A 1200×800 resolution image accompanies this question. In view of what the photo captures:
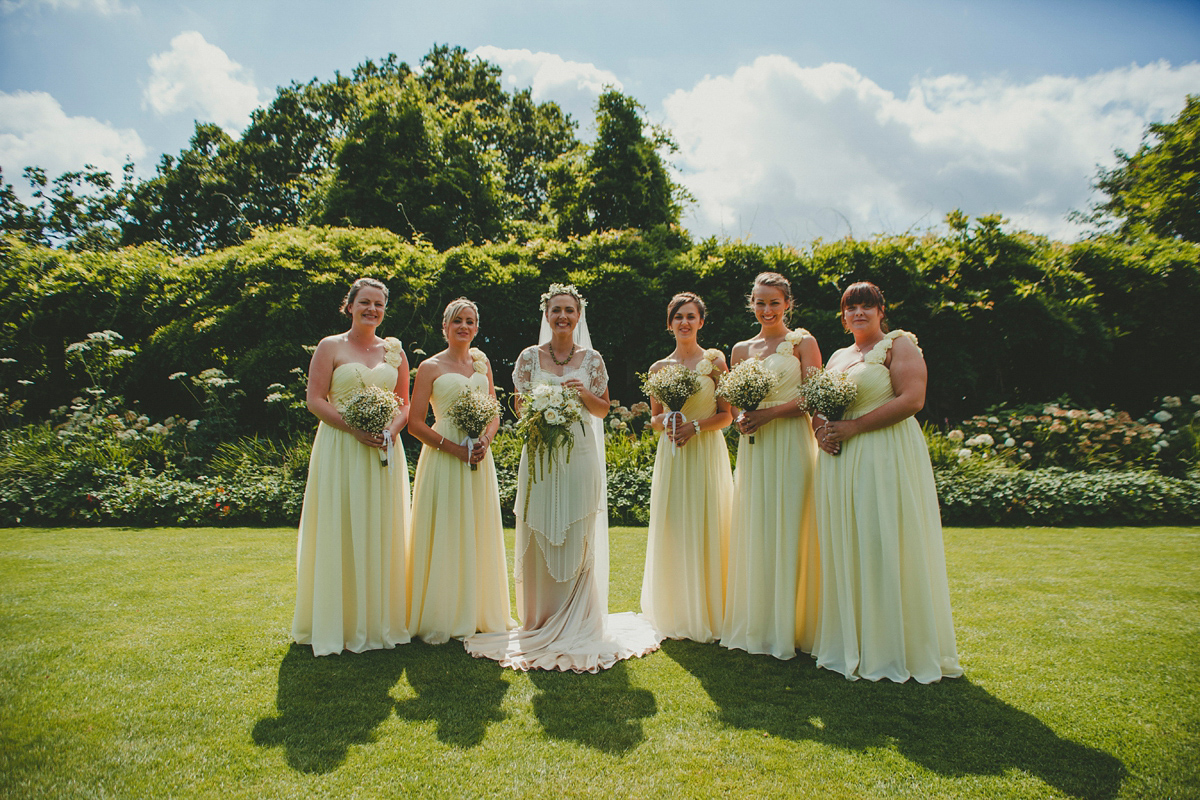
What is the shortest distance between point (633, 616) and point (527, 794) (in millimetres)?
2646

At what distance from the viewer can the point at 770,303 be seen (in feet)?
15.7

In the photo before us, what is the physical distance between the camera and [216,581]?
637cm

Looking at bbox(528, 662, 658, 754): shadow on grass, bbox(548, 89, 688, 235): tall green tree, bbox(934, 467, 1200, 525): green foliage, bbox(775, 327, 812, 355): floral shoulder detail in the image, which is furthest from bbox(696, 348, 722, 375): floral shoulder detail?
bbox(548, 89, 688, 235): tall green tree

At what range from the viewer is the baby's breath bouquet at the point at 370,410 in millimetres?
4602

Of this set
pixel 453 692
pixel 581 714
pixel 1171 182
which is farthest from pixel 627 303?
pixel 1171 182

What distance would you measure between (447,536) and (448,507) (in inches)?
A: 8.7

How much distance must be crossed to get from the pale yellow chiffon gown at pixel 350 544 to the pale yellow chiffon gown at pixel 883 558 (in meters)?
3.13

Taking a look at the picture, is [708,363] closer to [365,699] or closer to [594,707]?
[594,707]

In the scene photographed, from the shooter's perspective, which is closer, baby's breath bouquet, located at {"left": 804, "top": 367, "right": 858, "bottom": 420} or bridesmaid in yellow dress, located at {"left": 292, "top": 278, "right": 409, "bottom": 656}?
baby's breath bouquet, located at {"left": 804, "top": 367, "right": 858, "bottom": 420}

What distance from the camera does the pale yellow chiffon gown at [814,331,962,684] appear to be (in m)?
4.09

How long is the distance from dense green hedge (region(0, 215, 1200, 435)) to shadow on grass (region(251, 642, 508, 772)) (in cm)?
800

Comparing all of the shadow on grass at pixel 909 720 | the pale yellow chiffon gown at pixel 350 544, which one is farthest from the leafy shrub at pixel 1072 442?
the pale yellow chiffon gown at pixel 350 544

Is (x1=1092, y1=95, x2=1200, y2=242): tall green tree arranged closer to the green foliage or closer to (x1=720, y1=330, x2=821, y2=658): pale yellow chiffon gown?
the green foliage

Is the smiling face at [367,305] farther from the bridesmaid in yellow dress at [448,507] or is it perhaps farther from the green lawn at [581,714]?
the green lawn at [581,714]
